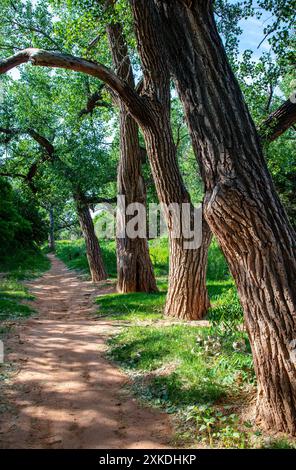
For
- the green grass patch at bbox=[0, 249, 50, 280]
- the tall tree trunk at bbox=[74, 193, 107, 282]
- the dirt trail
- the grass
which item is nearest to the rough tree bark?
the dirt trail

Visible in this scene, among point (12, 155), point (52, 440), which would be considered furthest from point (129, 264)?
point (12, 155)

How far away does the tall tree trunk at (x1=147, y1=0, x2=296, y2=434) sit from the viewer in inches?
137

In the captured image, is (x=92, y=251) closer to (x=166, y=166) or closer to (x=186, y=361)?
(x=166, y=166)

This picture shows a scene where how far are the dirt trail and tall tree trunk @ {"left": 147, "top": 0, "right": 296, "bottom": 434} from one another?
1.25 m

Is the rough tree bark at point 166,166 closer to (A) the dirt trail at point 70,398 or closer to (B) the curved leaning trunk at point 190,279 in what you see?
(B) the curved leaning trunk at point 190,279

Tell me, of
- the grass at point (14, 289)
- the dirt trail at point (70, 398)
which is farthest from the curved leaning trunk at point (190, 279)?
the grass at point (14, 289)

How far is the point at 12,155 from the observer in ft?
55.3

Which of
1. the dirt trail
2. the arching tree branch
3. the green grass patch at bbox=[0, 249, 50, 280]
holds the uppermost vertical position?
the arching tree branch

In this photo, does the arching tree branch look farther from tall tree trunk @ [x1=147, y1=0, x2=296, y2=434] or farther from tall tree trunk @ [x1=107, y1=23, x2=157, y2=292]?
tall tree trunk @ [x1=107, y1=23, x2=157, y2=292]

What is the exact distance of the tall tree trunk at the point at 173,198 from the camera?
7.84 metres

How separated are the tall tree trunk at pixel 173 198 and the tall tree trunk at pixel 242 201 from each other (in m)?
4.03

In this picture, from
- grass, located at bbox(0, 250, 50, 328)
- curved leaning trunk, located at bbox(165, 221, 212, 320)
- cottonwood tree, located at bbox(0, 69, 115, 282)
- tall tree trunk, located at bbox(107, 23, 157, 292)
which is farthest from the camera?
cottonwood tree, located at bbox(0, 69, 115, 282)

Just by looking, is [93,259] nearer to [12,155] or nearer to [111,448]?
[12,155]

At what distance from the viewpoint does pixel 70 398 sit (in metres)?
4.63
